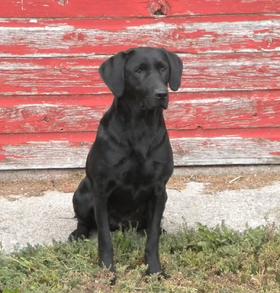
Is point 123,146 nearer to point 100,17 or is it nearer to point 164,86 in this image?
point 164,86

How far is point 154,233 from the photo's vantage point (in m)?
4.28

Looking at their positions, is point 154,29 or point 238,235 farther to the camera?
point 154,29

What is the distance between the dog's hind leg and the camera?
15.4ft

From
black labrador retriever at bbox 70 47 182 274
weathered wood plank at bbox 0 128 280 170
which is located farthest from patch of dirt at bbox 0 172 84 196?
black labrador retriever at bbox 70 47 182 274

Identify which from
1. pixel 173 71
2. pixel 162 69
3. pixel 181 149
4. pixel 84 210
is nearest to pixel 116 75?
pixel 162 69

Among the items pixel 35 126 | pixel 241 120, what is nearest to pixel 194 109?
pixel 241 120

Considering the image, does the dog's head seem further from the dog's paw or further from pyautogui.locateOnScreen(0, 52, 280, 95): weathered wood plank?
pyautogui.locateOnScreen(0, 52, 280, 95): weathered wood plank

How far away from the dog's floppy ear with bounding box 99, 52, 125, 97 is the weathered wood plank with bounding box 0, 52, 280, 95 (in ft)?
6.14

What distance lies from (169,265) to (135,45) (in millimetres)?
2203

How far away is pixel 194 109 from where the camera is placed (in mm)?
6047

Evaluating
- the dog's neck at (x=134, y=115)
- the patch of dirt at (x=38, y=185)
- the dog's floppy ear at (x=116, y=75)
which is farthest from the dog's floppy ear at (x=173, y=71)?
the patch of dirt at (x=38, y=185)

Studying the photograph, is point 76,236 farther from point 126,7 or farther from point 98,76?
point 126,7

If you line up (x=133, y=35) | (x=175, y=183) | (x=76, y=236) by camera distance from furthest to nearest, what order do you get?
(x=175, y=183)
(x=133, y=35)
(x=76, y=236)

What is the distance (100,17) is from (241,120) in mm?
1551
